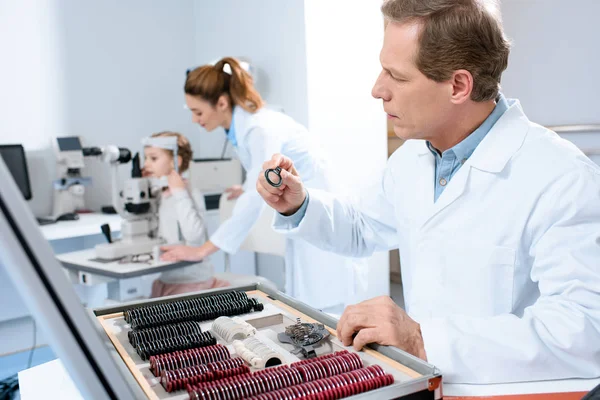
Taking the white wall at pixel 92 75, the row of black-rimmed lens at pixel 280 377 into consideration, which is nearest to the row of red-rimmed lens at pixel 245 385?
the row of black-rimmed lens at pixel 280 377

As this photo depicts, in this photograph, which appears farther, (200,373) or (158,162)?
(158,162)

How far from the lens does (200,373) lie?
75 cm

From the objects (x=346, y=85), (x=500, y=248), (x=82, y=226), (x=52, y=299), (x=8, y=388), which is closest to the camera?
(x=52, y=299)

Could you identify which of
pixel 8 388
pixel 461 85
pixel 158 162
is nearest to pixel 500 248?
pixel 461 85

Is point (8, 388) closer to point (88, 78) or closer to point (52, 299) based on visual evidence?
point (88, 78)

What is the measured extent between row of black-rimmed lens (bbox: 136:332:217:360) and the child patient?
1.82 metres

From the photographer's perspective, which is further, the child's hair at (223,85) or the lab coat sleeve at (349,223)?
the child's hair at (223,85)

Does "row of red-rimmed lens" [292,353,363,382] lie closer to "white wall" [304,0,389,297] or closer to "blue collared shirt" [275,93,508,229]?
"blue collared shirt" [275,93,508,229]

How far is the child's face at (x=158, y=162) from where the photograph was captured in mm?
2754

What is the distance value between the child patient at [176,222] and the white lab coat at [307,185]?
8.2 inches

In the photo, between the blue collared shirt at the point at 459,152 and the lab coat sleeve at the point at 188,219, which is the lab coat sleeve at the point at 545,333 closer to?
the blue collared shirt at the point at 459,152

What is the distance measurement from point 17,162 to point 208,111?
4.86 feet

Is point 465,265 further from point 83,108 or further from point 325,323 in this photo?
point 83,108

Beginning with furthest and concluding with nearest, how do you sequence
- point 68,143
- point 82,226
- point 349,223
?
point 68,143 → point 82,226 → point 349,223
